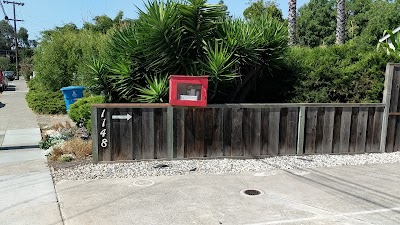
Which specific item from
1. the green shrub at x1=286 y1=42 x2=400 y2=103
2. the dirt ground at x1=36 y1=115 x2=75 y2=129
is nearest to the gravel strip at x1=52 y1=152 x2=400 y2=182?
the green shrub at x1=286 y1=42 x2=400 y2=103

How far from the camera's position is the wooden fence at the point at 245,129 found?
21.2 feet

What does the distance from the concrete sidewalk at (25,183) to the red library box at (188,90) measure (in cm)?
256

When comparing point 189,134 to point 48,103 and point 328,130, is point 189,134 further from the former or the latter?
point 48,103

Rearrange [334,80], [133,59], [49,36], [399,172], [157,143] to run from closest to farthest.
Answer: [399,172] → [157,143] → [133,59] → [334,80] → [49,36]

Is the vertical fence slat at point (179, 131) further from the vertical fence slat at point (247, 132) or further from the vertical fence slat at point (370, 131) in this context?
the vertical fence slat at point (370, 131)

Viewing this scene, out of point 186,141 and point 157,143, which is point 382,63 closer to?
point 186,141

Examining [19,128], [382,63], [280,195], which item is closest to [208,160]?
[280,195]

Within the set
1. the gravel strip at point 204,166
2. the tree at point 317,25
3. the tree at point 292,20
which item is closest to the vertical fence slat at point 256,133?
the gravel strip at point 204,166

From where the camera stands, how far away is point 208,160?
679cm

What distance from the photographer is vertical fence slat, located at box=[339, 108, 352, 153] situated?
7.34m

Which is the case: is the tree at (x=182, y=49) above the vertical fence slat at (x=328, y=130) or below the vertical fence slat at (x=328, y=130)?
above

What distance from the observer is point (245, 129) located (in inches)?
273

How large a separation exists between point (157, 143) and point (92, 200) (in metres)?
2.14

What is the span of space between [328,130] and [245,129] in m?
1.83
